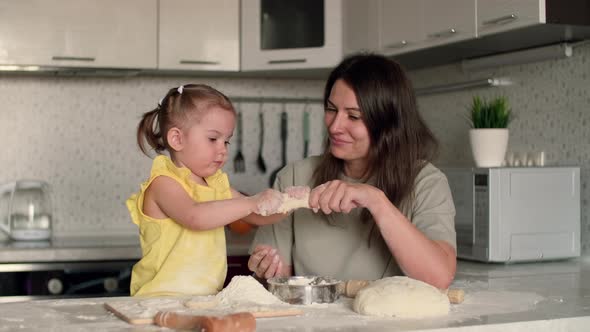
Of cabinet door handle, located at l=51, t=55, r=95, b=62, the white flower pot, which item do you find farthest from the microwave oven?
cabinet door handle, located at l=51, t=55, r=95, b=62

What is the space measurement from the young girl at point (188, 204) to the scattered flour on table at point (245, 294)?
0.54 feet

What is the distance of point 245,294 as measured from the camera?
1.48 metres

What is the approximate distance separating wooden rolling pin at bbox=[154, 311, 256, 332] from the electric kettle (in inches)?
79.3

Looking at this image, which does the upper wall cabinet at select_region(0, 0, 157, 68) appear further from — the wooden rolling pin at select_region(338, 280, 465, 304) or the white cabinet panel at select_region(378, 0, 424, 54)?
the wooden rolling pin at select_region(338, 280, 465, 304)

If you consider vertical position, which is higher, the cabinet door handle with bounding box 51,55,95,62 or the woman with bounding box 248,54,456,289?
the cabinet door handle with bounding box 51,55,95,62

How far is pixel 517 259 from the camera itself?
2.50 metres

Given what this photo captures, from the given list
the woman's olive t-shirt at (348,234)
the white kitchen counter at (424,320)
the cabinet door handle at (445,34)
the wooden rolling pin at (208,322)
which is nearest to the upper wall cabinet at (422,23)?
the cabinet door handle at (445,34)

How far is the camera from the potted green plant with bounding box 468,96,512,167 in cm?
267

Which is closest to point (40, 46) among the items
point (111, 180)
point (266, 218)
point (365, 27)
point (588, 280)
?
point (111, 180)

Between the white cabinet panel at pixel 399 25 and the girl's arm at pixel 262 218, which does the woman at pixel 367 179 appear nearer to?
the girl's arm at pixel 262 218

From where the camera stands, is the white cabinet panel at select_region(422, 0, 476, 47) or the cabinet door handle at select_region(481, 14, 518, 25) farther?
the white cabinet panel at select_region(422, 0, 476, 47)

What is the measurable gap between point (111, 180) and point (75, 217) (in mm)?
209

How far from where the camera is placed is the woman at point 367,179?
1.89 m

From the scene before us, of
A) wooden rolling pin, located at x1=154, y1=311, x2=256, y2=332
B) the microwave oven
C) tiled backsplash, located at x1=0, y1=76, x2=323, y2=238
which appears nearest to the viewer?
wooden rolling pin, located at x1=154, y1=311, x2=256, y2=332
